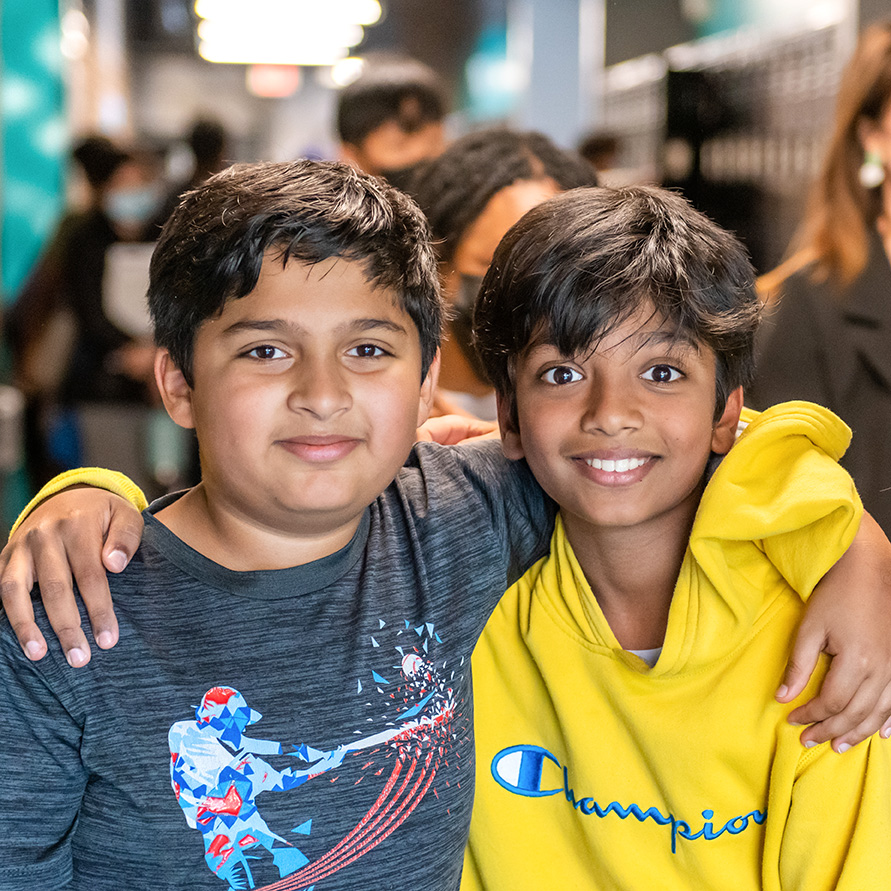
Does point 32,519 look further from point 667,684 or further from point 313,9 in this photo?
point 313,9

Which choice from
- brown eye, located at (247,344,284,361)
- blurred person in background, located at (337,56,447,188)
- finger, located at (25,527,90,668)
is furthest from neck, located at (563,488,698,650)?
blurred person in background, located at (337,56,447,188)

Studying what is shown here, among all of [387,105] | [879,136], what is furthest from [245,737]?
[387,105]

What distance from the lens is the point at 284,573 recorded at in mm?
872

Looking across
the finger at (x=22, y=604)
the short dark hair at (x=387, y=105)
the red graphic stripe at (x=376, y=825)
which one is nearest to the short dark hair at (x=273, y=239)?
the finger at (x=22, y=604)

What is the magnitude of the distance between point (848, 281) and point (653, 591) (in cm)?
74

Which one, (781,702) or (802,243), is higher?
(802,243)

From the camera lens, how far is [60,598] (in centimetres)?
79

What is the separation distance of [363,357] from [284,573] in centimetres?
19

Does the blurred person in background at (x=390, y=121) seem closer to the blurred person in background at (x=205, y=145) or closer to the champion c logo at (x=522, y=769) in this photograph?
the blurred person in background at (x=205, y=145)

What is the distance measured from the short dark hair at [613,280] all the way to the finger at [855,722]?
0.29m

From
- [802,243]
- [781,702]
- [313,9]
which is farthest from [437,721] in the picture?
[313,9]

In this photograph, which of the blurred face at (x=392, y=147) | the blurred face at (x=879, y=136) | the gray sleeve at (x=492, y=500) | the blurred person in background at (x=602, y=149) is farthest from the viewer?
the blurred person in background at (x=602, y=149)

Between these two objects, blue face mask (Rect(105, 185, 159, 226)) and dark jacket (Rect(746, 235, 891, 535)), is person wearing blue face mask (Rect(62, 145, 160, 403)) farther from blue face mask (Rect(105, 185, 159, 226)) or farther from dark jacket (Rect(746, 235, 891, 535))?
dark jacket (Rect(746, 235, 891, 535))

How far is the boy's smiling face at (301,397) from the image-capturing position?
2.73ft
